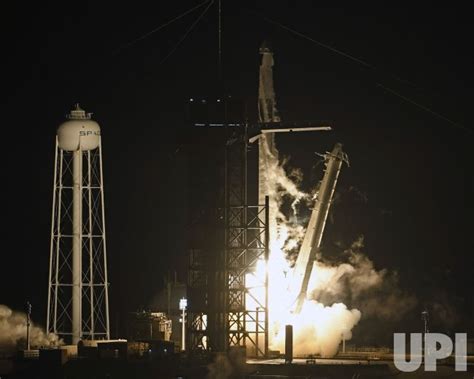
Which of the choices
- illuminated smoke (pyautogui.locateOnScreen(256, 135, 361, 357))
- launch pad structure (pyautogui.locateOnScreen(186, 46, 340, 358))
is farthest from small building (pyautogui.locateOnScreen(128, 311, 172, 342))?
illuminated smoke (pyautogui.locateOnScreen(256, 135, 361, 357))

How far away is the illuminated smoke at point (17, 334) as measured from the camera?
77812mm

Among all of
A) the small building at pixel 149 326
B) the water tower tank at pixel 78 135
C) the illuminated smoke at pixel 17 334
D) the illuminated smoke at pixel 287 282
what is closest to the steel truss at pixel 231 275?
the illuminated smoke at pixel 287 282

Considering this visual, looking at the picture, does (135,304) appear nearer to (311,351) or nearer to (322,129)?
(311,351)

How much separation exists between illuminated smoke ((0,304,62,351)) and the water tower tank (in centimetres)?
1065

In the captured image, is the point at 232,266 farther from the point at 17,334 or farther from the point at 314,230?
the point at 17,334

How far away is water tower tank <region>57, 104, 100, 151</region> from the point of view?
75562 millimetres

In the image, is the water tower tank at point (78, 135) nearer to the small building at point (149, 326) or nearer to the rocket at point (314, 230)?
the small building at point (149, 326)

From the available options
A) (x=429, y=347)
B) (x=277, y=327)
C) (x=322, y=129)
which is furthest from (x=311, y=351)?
(x=322, y=129)

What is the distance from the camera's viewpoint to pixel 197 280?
235 feet

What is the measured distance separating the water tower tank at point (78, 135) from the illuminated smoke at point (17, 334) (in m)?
10.6

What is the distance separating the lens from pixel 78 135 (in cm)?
7562

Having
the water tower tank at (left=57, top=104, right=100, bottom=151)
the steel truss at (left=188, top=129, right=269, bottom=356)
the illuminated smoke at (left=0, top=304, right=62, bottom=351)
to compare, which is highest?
the water tower tank at (left=57, top=104, right=100, bottom=151)

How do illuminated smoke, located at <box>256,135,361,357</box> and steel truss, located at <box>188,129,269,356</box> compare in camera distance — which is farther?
illuminated smoke, located at <box>256,135,361,357</box>

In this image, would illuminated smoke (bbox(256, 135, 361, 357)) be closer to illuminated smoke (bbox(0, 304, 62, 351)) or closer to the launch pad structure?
the launch pad structure
